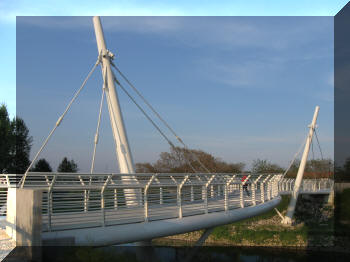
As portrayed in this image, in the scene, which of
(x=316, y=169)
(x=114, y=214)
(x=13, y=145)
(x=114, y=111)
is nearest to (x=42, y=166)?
(x=13, y=145)

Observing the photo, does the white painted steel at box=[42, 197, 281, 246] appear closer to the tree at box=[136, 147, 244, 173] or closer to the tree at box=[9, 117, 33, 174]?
the tree at box=[9, 117, 33, 174]

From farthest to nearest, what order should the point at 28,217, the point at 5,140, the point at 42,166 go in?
1. the point at 42,166
2. the point at 5,140
3. the point at 28,217

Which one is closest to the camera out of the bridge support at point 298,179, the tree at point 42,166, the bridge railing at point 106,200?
the bridge railing at point 106,200

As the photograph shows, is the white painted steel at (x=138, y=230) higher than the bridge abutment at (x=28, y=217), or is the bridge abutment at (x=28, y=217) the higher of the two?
the bridge abutment at (x=28, y=217)

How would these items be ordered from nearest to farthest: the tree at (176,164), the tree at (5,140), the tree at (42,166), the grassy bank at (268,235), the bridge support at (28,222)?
the bridge support at (28,222), the grassy bank at (268,235), the tree at (5,140), the tree at (42,166), the tree at (176,164)

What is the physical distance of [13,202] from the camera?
9562 millimetres

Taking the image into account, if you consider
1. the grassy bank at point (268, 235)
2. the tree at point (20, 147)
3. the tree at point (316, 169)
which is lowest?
the grassy bank at point (268, 235)

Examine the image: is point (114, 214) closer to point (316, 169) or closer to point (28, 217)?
point (28, 217)

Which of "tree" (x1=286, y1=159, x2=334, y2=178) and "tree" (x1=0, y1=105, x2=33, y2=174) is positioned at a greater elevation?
"tree" (x1=0, y1=105, x2=33, y2=174)

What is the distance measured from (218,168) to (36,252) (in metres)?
60.6

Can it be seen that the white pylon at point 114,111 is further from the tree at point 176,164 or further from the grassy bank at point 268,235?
the tree at point 176,164

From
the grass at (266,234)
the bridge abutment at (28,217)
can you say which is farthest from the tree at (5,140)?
the bridge abutment at (28,217)

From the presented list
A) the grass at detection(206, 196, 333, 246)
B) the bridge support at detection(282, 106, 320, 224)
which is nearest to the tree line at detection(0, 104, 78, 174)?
the grass at detection(206, 196, 333, 246)

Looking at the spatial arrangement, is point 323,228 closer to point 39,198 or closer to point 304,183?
point 304,183
